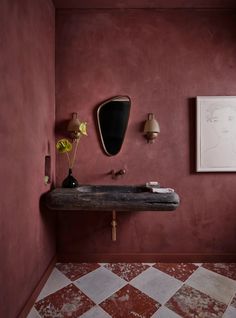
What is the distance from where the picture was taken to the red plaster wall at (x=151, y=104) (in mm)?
2061

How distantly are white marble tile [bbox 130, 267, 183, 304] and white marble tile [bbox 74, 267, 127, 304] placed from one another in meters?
0.16

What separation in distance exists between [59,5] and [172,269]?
2.99 meters

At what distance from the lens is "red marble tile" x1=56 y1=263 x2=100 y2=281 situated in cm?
185

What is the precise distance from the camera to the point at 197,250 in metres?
2.08

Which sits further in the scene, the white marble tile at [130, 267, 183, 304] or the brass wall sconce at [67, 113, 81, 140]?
the brass wall sconce at [67, 113, 81, 140]

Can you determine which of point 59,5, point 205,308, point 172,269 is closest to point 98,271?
point 172,269

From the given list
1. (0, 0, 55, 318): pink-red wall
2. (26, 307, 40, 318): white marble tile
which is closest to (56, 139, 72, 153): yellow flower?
(0, 0, 55, 318): pink-red wall

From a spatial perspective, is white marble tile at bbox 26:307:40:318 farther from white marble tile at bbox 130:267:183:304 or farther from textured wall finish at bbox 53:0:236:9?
textured wall finish at bbox 53:0:236:9

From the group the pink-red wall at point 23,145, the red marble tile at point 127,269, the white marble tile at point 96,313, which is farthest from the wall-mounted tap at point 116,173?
the white marble tile at point 96,313

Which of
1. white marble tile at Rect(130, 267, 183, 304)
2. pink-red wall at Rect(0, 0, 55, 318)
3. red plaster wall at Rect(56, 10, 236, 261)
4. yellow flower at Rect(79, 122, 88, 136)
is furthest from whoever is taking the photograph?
red plaster wall at Rect(56, 10, 236, 261)

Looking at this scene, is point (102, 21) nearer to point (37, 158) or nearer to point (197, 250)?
point (37, 158)

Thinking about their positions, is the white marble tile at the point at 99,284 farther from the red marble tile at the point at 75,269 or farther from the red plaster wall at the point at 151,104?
the red plaster wall at the point at 151,104

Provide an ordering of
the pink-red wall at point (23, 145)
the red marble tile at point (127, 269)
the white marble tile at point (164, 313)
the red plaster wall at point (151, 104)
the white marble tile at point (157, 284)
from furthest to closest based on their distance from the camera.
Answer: the red plaster wall at point (151, 104), the red marble tile at point (127, 269), the white marble tile at point (157, 284), the white marble tile at point (164, 313), the pink-red wall at point (23, 145)

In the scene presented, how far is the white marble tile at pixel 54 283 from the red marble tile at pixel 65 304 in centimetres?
5
